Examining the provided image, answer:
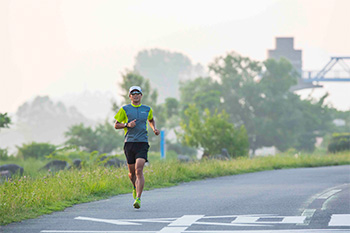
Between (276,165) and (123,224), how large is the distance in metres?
20.8

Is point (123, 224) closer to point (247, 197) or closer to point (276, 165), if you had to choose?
point (247, 197)

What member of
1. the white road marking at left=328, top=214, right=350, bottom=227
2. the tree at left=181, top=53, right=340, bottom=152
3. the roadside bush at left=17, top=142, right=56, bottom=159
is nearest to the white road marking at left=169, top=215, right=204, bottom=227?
the white road marking at left=328, top=214, right=350, bottom=227

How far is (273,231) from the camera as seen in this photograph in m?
9.57

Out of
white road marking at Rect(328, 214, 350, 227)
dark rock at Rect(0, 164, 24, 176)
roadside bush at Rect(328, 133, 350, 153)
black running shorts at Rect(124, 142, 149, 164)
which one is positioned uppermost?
roadside bush at Rect(328, 133, 350, 153)

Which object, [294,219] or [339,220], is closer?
[339,220]

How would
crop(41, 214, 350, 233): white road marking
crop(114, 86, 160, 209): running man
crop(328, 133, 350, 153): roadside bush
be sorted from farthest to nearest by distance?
1. crop(328, 133, 350, 153): roadside bush
2. crop(114, 86, 160, 209): running man
3. crop(41, 214, 350, 233): white road marking

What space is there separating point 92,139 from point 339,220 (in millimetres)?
54785

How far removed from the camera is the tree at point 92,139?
207 feet

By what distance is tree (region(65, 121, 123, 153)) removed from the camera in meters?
63.1

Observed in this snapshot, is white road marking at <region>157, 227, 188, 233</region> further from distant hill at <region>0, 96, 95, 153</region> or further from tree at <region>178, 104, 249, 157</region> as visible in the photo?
distant hill at <region>0, 96, 95, 153</region>

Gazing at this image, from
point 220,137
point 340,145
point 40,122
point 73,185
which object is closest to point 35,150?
point 220,137

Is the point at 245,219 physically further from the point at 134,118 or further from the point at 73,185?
the point at 73,185

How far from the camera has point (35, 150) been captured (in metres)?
55.2

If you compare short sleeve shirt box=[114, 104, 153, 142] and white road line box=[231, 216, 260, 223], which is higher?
short sleeve shirt box=[114, 104, 153, 142]
